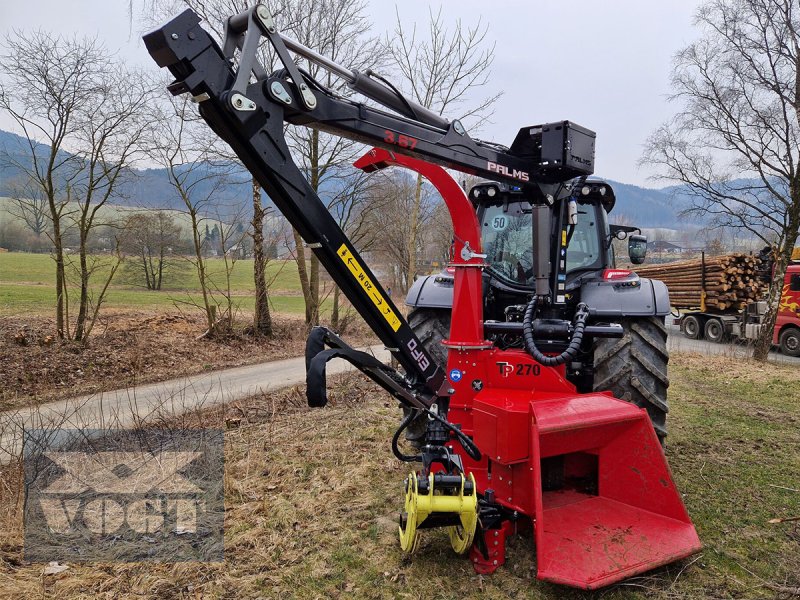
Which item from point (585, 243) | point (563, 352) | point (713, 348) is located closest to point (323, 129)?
point (563, 352)

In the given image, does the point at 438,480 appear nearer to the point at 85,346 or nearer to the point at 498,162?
the point at 498,162

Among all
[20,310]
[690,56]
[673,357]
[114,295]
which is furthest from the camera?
[114,295]

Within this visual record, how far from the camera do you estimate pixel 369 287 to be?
3.02 meters

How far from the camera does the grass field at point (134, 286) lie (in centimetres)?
1227

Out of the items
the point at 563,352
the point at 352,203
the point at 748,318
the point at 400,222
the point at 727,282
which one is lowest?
the point at 748,318

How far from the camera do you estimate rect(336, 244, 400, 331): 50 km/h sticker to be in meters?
2.90

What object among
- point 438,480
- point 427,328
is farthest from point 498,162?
point 438,480

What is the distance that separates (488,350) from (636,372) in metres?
1.07

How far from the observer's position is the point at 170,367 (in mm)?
9391

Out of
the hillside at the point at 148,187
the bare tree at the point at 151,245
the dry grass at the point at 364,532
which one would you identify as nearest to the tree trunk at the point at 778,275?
the hillside at the point at 148,187

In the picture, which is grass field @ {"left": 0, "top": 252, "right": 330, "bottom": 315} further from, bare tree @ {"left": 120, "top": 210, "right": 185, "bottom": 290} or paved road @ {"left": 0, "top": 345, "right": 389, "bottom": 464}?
paved road @ {"left": 0, "top": 345, "right": 389, "bottom": 464}

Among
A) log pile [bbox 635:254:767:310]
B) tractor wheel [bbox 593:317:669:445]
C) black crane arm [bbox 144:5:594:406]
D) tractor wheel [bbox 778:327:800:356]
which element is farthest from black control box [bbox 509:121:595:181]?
log pile [bbox 635:254:767:310]

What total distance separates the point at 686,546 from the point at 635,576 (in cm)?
34

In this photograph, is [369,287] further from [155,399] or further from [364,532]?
[155,399]
